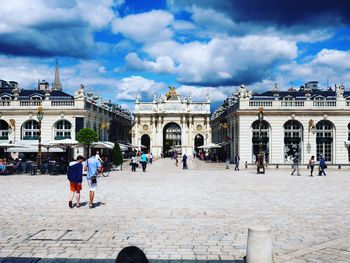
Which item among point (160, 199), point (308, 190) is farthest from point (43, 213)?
point (308, 190)

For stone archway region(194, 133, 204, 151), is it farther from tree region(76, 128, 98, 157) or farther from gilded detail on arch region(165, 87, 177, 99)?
tree region(76, 128, 98, 157)

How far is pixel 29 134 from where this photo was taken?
44781 mm

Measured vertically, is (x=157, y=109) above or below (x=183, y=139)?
above

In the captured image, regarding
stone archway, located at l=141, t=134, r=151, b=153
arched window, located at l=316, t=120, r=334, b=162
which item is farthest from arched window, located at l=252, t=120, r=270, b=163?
stone archway, located at l=141, t=134, r=151, b=153

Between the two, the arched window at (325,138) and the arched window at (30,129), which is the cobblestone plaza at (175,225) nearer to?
the arched window at (325,138)

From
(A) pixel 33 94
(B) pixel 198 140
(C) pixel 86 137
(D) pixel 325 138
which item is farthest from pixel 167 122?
(C) pixel 86 137

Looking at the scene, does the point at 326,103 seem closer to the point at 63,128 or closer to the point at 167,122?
the point at 63,128

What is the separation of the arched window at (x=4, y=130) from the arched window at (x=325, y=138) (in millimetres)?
34033

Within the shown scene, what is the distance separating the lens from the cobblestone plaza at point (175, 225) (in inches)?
315

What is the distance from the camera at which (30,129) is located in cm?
4472

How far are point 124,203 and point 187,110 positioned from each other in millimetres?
86797

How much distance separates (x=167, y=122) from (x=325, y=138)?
190 ft

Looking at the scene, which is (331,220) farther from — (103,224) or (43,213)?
(43,213)

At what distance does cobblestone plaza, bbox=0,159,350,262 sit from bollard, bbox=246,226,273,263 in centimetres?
65
